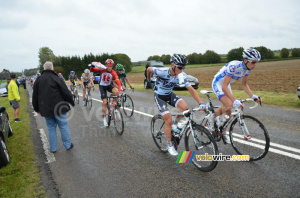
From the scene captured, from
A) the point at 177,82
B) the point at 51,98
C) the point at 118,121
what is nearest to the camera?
the point at 177,82

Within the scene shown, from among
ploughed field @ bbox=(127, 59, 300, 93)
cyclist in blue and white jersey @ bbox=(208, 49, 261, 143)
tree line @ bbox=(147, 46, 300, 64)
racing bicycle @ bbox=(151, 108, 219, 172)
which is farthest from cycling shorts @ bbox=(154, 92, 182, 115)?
tree line @ bbox=(147, 46, 300, 64)

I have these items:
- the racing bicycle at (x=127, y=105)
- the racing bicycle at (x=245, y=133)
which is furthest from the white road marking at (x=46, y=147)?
the racing bicycle at (x=245, y=133)

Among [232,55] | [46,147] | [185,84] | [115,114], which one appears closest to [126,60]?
[232,55]

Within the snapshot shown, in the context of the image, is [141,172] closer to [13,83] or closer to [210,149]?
[210,149]

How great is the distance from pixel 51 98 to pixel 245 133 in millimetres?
4408

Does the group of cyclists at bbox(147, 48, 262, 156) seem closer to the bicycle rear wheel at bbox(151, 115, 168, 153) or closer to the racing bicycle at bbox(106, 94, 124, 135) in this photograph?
the bicycle rear wheel at bbox(151, 115, 168, 153)

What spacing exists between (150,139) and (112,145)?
1.04 meters

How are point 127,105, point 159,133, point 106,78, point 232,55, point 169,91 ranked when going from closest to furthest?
point 169,91 < point 159,133 < point 106,78 < point 127,105 < point 232,55

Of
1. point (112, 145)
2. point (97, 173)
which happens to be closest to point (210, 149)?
point (97, 173)

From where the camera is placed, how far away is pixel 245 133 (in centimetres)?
421

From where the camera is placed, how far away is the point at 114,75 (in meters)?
7.38

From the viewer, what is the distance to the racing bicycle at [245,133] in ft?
13.0

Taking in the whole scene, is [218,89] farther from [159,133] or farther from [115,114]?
[115,114]

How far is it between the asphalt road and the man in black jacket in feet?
2.56
